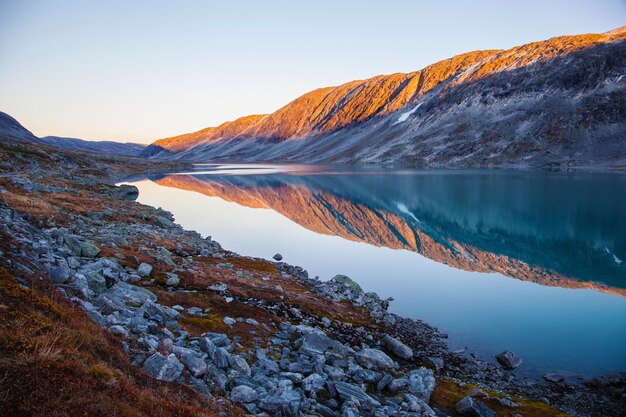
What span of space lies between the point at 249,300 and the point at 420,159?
17426 centimetres

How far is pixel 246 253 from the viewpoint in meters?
35.1

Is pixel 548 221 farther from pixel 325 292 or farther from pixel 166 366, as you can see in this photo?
pixel 166 366

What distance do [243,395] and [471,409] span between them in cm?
687

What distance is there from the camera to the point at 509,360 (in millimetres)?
16109

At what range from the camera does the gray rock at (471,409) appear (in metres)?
11.3

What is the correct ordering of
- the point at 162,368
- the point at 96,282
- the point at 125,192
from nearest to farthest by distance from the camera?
1. the point at 162,368
2. the point at 96,282
3. the point at 125,192

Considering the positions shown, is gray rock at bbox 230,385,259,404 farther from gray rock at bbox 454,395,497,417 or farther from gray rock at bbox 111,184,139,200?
gray rock at bbox 111,184,139,200

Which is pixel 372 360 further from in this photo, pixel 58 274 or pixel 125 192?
pixel 125 192

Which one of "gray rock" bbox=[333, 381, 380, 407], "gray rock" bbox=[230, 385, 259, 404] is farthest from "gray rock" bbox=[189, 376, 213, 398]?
"gray rock" bbox=[333, 381, 380, 407]

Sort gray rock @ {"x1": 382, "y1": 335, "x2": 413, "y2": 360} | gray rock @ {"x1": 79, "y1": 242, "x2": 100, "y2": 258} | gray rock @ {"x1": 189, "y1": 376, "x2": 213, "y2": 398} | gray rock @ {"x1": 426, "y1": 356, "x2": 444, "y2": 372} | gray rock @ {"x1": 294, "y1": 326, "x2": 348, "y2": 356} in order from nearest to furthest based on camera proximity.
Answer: gray rock @ {"x1": 189, "y1": 376, "x2": 213, "y2": 398} → gray rock @ {"x1": 294, "y1": 326, "x2": 348, "y2": 356} → gray rock @ {"x1": 426, "y1": 356, "x2": 444, "y2": 372} → gray rock @ {"x1": 382, "y1": 335, "x2": 413, "y2": 360} → gray rock @ {"x1": 79, "y1": 242, "x2": 100, "y2": 258}

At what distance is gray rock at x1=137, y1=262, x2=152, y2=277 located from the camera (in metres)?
17.2

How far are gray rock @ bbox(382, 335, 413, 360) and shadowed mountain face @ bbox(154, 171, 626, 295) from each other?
686 inches

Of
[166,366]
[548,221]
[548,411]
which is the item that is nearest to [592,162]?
[548,221]

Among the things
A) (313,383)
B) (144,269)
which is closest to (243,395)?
(313,383)
